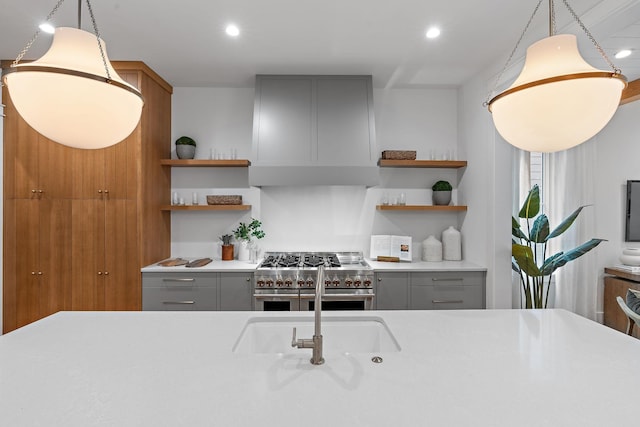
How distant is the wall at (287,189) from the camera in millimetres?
3562

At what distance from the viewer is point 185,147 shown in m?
3.36

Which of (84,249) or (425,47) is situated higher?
(425,47)

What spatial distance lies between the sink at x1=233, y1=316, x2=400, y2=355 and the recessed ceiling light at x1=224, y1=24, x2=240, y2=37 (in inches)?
77.0

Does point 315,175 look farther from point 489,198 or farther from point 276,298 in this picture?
point 489,198

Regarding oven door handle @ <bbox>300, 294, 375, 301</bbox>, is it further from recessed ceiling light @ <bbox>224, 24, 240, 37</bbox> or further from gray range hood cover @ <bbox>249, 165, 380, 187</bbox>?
recessed ceiling light @ <bbox>224, 24, 240, 37</bbox>

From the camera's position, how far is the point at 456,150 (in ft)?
11.9

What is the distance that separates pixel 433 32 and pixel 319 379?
2422 millimetres

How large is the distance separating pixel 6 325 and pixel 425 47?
419 centimetres

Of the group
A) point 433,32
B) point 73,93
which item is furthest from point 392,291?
point 73,93

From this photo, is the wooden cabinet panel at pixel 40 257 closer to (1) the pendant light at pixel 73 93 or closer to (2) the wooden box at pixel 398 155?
(1) the pendant light at pixel 73 93

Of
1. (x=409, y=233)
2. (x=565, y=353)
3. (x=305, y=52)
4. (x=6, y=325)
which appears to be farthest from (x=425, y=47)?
(x=6, y=325)

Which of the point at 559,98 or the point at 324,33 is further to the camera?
the point at 324,33

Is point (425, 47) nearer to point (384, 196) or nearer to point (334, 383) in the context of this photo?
point (384, 196)

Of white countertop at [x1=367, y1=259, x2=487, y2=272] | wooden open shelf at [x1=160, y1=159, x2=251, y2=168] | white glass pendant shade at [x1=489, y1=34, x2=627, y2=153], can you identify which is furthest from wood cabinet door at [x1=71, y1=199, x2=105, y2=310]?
white glass pendant shade at [x1=489, y1=34, x2=627, y2=153]
